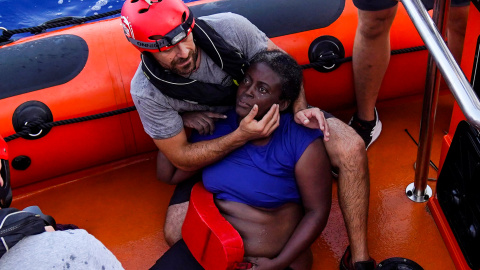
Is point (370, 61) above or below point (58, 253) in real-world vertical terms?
below

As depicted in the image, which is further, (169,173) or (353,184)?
(169,173)

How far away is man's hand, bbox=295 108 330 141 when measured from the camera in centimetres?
199

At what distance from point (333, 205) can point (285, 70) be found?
700mm

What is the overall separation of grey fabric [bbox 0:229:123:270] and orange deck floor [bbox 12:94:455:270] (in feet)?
4.16

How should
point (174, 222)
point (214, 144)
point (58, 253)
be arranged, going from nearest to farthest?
point (58, 253) < point (214, 144) < point (174, 222)

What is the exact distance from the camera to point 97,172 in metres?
2.75

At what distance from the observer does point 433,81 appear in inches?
76.7

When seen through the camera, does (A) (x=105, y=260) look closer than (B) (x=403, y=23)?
Yes

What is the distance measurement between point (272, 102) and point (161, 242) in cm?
84

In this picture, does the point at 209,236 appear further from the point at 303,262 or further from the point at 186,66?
the point at 186,66

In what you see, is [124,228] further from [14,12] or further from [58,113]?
[14,12]

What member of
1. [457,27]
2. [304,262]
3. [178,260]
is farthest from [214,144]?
[457,27]

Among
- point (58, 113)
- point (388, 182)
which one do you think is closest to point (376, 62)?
point (388, 182)

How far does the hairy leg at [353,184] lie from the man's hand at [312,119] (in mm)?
91
